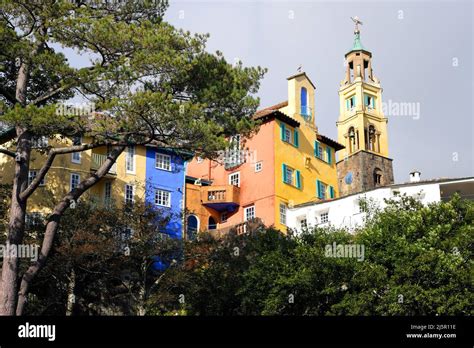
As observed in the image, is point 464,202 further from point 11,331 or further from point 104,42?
point 11,331

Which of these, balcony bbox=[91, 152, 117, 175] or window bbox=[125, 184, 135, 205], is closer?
balcony bbox=[91, 152, 117, 175]

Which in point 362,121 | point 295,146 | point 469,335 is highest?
point 362,121

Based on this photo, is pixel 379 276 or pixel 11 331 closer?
pixel 11 331

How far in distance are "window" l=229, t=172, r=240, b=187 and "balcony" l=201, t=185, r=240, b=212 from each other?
1.09m

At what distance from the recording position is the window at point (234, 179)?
59.9m

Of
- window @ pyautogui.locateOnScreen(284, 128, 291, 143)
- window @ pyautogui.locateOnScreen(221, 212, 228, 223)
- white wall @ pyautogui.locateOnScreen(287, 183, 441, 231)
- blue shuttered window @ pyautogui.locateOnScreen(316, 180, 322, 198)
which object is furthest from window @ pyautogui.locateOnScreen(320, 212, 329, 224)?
window @ pyautogui.locateOnScreen(221, 212, 228, 223)

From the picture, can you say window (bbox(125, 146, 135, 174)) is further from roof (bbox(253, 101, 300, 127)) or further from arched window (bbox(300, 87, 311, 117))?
arched window (bbox(300, 87, 311, 117))

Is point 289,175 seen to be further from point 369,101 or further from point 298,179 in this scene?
point 369,101

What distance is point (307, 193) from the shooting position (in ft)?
196

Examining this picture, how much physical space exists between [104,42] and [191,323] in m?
11.5

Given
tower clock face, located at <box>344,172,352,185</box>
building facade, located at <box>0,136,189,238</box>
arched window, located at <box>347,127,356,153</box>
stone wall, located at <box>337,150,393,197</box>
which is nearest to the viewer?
building facade, located at <box>0,136,189,238</box>

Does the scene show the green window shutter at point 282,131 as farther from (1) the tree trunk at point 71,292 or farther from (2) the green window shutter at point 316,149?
(1) the tree trunk at point 71,292

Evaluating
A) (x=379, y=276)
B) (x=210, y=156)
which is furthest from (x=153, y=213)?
(x=210, y=156)

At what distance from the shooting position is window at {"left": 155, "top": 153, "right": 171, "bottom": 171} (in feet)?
188
